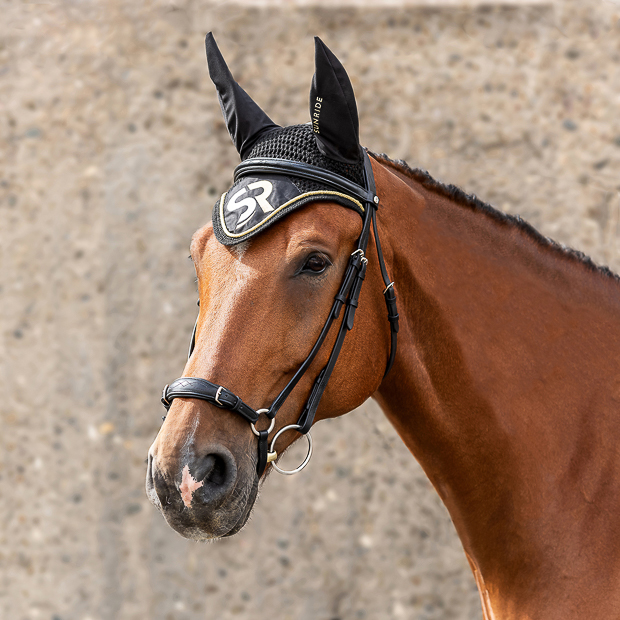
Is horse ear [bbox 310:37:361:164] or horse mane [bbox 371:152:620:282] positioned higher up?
horse ear [bbox 310:37:361:164]

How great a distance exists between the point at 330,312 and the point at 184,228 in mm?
3299

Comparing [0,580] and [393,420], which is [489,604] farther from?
[0,580]

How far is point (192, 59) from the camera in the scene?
15.8 ft

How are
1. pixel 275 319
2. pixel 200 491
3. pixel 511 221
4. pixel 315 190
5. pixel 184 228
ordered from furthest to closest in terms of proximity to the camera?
pixel 184 228, pixel 511 221, pixel 315 190, pixel 275 319, pixel 200 491

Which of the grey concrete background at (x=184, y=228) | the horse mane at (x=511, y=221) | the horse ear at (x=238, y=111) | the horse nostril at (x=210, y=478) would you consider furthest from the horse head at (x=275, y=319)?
the grey concrete background at (x=184, y=228)

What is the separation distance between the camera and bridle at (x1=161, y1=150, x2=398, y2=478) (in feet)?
5.22

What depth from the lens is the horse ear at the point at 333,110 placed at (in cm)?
163

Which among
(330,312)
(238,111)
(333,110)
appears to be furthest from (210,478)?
(238,111)

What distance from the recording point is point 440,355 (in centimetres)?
181

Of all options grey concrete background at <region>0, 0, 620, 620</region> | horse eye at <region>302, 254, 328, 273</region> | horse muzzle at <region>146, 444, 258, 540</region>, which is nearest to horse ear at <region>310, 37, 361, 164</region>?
horse eye at <region>302, 254, 328, 273</region>

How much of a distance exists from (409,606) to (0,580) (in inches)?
132

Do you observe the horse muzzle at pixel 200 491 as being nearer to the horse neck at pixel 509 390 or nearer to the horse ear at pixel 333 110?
the horse neck at pixel 509 390

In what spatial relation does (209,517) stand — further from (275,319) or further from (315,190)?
(315,190)

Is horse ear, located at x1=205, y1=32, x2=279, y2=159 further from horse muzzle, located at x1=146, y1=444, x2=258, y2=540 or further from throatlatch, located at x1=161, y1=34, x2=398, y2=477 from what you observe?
horse muzzle, located at x1=146, y1=444, x2=258, y2=540
